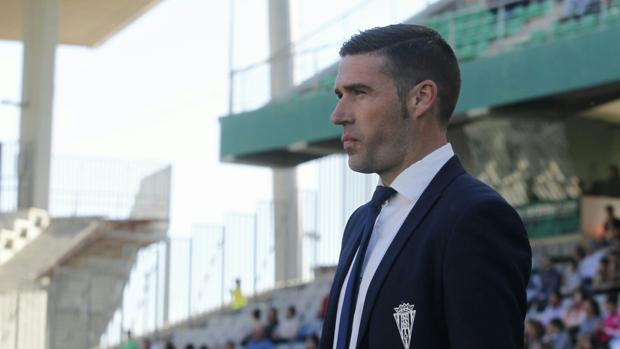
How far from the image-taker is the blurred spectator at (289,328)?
18.6 meters

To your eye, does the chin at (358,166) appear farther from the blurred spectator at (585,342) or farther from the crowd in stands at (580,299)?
the blurred spectator at (585,342)

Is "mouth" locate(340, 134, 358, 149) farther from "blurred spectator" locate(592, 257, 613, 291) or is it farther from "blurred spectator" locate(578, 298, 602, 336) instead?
"blurred spectator" locate(592, 257, 613, 291)

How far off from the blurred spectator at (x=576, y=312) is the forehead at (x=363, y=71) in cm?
1193

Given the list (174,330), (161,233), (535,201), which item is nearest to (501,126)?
(535,201)

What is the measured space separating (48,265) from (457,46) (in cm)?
880

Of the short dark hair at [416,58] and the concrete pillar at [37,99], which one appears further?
the concrete pillar at [37,99]

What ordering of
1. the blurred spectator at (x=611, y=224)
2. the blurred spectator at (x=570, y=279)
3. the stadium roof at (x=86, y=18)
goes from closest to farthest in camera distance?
the blurred spectator at (x=570, y=279) → the blurred spectator at (x=611, y=224) → the stadium roof at (x=86, y=18)

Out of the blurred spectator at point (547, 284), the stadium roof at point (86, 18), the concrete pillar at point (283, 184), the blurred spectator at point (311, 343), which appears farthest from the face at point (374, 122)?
the stadium roof at point (86, 18)

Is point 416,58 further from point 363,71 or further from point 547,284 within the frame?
point 547,284

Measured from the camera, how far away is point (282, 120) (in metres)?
22.8

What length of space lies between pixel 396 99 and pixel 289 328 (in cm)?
1588

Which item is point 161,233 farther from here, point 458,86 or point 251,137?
point 458,86

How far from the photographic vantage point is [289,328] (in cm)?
1880

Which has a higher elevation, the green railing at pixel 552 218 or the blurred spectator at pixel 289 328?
the green railing at pixel 552 218
